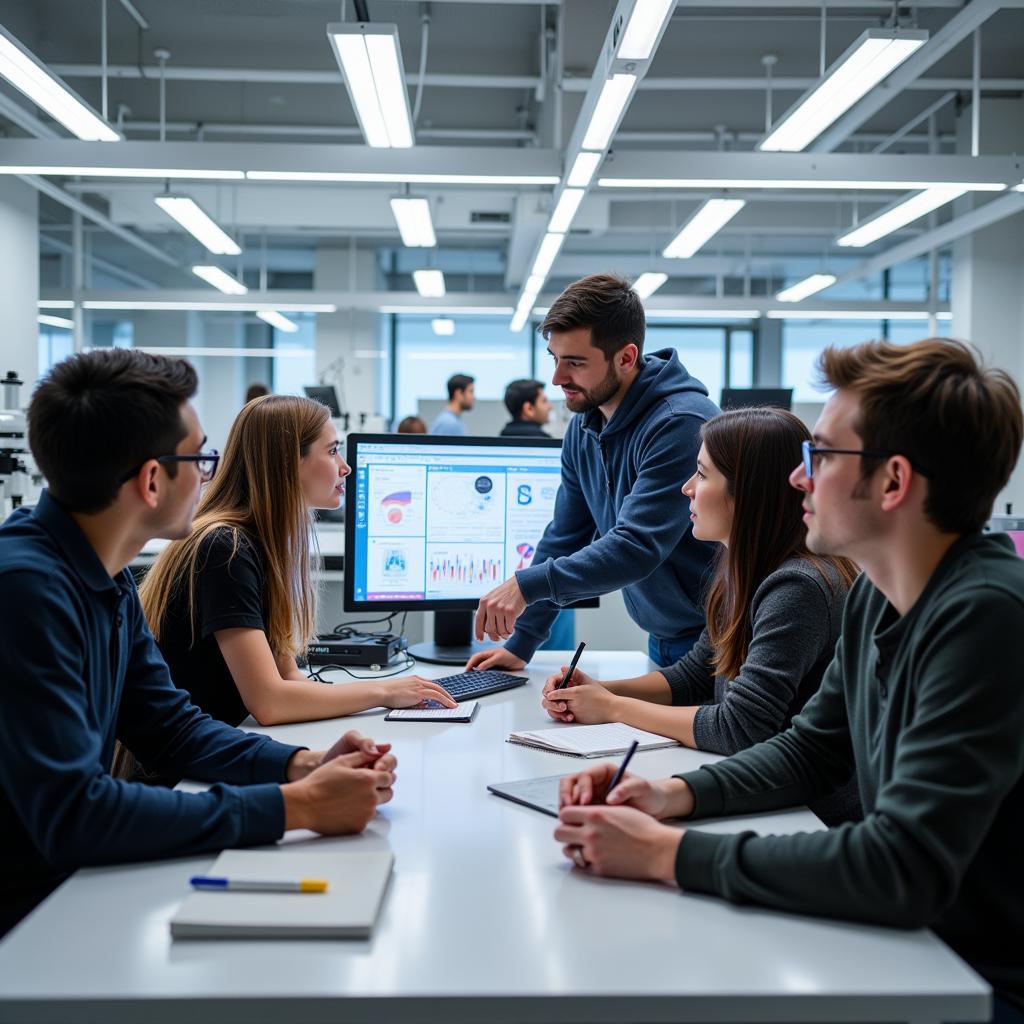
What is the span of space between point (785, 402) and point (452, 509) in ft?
7.18

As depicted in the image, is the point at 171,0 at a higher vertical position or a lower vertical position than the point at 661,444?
higher

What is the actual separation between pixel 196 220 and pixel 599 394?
3902mm

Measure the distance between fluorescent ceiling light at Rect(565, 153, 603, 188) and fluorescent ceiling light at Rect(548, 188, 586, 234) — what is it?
135mm

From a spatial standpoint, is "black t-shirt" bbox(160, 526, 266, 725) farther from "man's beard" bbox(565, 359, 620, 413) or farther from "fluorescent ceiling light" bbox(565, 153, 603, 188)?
"fluorescent ceiling light" bbox(565, 153, 603, 188)

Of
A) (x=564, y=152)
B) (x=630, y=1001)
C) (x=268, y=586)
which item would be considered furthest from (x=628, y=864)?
(x=564, y=152)

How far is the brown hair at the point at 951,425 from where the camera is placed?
1024 mm

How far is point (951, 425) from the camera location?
1025 millimetres

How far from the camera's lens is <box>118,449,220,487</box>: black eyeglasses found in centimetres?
116

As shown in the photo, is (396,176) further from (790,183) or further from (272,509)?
(272,509)

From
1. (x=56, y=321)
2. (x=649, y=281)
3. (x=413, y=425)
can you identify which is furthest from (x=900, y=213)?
(x=56, y=321)

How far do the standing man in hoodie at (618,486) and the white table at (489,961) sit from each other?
33.6 inches

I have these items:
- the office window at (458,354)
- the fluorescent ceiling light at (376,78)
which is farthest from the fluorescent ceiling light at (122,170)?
the office window at (458,354)

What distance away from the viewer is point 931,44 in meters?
4.44

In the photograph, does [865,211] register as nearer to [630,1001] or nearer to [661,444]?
[661,444]
